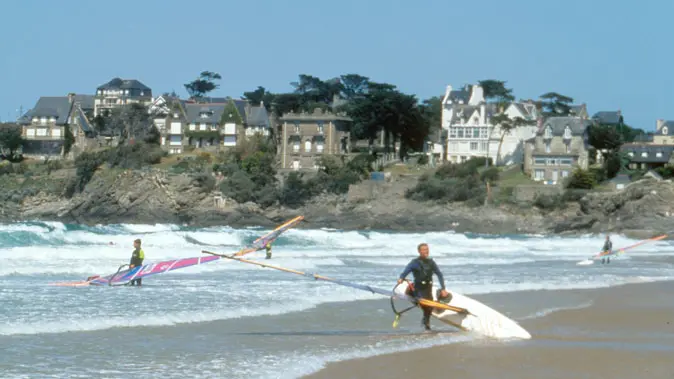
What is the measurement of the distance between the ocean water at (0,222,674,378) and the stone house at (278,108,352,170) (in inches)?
1822

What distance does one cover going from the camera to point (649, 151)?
237 ft

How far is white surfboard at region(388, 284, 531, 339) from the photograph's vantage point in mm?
11656

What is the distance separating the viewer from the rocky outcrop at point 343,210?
55.8 metres

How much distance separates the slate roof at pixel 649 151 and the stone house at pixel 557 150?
4530mm

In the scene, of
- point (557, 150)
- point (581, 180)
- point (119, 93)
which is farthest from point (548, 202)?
point (119, 93)

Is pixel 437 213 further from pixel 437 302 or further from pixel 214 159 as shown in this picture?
pixel 437 302

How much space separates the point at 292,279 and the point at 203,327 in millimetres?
7158

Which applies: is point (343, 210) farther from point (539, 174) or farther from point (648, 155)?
point (648, 155)

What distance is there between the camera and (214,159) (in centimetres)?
7450

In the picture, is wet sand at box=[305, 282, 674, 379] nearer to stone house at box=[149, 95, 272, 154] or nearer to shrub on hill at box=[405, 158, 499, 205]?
shrub on hill at box=[405, 158, 499, 205]

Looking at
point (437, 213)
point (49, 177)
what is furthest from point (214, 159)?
point (437, 213)

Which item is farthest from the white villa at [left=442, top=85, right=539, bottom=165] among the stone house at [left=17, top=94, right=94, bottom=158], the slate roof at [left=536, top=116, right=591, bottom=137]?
the stone house at [left=17, top=94, right=94, bottom=158]

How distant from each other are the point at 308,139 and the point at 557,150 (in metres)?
19.4

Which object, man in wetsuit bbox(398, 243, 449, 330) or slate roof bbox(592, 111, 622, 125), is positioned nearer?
man in wetsuit bbox(398, 243, 449, 330)
